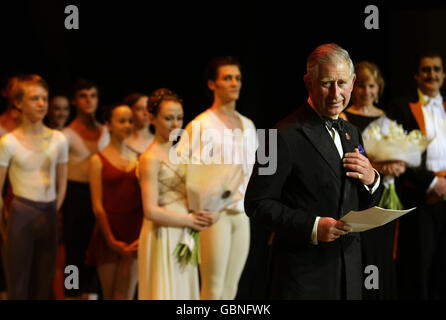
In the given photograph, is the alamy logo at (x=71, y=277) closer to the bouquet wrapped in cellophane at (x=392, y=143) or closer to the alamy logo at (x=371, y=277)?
the alamy logo at (x=371, y=277)

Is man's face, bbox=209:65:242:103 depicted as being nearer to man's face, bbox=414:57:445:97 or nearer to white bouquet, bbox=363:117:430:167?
white bouquet, bbox=363:117:430:167

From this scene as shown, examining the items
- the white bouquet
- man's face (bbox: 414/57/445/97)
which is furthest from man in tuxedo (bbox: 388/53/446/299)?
the white bouquet

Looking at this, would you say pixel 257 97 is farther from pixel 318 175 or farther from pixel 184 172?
pixel 318 175

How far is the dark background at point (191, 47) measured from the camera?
18.4 feet

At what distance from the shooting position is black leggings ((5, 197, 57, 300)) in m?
4.91

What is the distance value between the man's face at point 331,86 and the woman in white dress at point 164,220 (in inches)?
65.7

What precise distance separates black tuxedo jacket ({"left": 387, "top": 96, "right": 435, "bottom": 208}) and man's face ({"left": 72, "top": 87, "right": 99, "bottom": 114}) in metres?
2.25

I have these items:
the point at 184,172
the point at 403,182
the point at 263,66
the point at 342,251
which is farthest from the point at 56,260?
the point at 342,251

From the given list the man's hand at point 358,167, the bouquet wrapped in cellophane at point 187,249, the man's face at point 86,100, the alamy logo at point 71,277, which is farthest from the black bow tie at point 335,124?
the man's face at point 86,100

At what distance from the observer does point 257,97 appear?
18.6 feet

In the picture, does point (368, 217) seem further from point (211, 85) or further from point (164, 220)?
point (211, 85)

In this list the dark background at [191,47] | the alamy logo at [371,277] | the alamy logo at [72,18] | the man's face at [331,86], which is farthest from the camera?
the dark background at [191,47]

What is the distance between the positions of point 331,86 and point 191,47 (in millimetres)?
3370

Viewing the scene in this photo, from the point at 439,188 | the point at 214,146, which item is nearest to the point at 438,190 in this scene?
the point at 439,188
